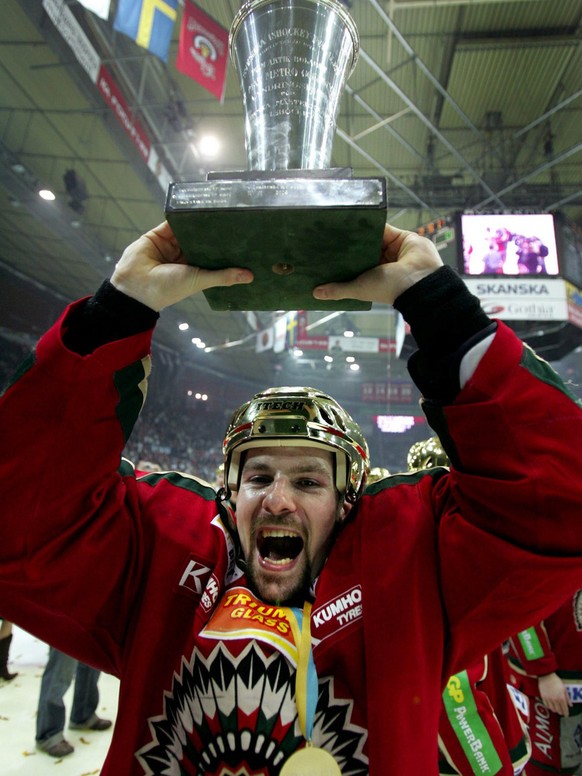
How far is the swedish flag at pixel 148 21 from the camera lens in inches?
145

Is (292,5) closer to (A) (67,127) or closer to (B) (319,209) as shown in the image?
(B) (319,209)

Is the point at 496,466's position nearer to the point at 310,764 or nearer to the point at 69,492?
the point at 310,764

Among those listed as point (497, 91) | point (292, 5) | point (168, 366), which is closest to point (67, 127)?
point (497, 91)

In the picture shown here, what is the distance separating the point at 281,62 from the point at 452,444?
3.16ft

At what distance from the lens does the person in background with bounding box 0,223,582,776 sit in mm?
946

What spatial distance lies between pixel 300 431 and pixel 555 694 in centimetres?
201

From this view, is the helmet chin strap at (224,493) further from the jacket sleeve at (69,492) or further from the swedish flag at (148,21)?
the swedish flag at (148,21)

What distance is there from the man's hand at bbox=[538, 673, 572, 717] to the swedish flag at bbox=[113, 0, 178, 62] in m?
4.67

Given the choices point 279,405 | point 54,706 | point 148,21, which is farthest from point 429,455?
point 148,21

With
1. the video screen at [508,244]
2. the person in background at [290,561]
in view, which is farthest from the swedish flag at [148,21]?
the video screen at [508,244]

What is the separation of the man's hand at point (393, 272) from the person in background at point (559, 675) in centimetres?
195

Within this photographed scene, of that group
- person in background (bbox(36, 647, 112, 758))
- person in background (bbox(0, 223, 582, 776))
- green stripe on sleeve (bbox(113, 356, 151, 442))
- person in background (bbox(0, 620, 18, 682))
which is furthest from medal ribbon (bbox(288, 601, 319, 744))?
person in background (bbox(0, 620, 18, 682))

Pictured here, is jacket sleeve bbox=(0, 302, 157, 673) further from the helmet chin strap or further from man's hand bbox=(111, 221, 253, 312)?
the helmet chin strap

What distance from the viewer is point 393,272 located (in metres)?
1.03
